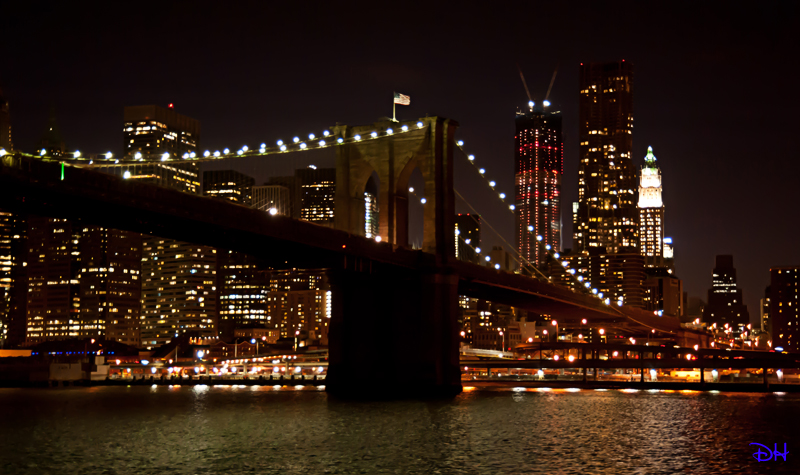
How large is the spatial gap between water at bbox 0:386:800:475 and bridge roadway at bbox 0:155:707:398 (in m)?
5.04

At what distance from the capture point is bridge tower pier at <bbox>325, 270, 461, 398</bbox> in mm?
61094

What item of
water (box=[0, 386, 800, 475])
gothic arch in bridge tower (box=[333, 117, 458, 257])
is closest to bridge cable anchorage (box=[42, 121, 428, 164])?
gothic arch in bridge tower (box=[333, 117, 458, 257])

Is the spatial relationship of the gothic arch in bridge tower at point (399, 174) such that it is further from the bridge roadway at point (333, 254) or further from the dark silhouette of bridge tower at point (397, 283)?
the bridge roadway at point (333, 254)

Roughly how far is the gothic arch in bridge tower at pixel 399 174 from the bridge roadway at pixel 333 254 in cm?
298

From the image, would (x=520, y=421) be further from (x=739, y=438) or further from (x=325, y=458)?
(x=325, y=458)

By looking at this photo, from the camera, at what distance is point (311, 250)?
56.3 metres

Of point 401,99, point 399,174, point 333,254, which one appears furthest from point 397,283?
point 401,99

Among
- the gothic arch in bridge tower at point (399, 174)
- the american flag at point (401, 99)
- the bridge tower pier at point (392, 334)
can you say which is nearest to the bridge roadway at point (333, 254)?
the bridge tower pier at point (392, 334)

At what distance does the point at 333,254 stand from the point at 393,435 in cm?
1688

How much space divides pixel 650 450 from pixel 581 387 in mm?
46355

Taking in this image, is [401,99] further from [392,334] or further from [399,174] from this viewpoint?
[392,334]

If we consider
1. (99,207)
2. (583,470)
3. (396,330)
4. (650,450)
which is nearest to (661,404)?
(396,330)

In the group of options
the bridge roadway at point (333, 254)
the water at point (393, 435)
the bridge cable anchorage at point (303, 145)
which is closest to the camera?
the water at point (393, 435)

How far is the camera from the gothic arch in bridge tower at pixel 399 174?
63906mm
